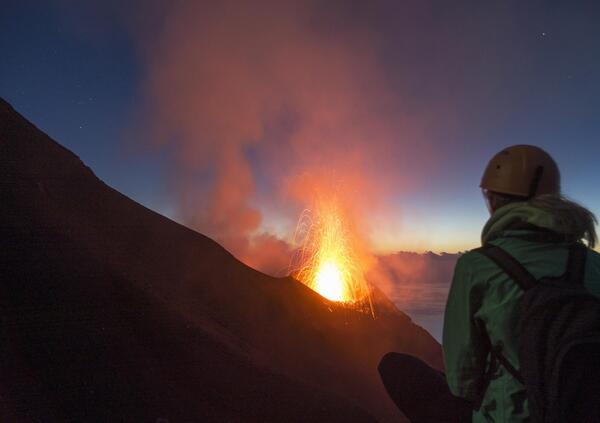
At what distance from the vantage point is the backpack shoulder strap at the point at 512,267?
2.14 meters

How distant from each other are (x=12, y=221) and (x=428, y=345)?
19.3m

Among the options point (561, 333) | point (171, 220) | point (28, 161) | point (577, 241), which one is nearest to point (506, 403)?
point (561, 333)

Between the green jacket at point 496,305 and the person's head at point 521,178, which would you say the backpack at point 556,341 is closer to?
the green jacket at point 496,305

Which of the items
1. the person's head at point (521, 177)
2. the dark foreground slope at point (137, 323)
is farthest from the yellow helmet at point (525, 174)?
the dark foreground slope at point (137, 323)

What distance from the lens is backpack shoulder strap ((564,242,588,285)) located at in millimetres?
2160

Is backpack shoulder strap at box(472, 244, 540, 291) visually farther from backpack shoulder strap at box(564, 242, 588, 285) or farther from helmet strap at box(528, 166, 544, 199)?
helmet strap at box(528, 166, 544, 199)

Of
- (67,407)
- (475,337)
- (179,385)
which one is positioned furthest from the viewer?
(179,385)

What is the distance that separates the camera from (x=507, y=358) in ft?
7.44

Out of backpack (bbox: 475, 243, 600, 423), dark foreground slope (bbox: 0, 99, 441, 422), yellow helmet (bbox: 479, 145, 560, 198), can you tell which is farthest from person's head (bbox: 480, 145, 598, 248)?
dark foreground slope (bbox: 0, 99, 441, 422)

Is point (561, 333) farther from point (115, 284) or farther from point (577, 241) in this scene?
point (115, 284)

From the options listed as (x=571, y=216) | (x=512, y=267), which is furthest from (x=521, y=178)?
(x=512, y=267)

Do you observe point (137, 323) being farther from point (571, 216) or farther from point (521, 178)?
point (571, 216)

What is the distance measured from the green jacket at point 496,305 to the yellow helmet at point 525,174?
1.53 ft

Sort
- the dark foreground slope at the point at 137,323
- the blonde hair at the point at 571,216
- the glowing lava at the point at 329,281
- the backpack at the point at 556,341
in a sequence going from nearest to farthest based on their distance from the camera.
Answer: the backpack at the point at 556,341 → the blonde hair at the point at 571,216 → the dark foreground slope at the point at 137,323 → the glowing lava at the point at 329,281
